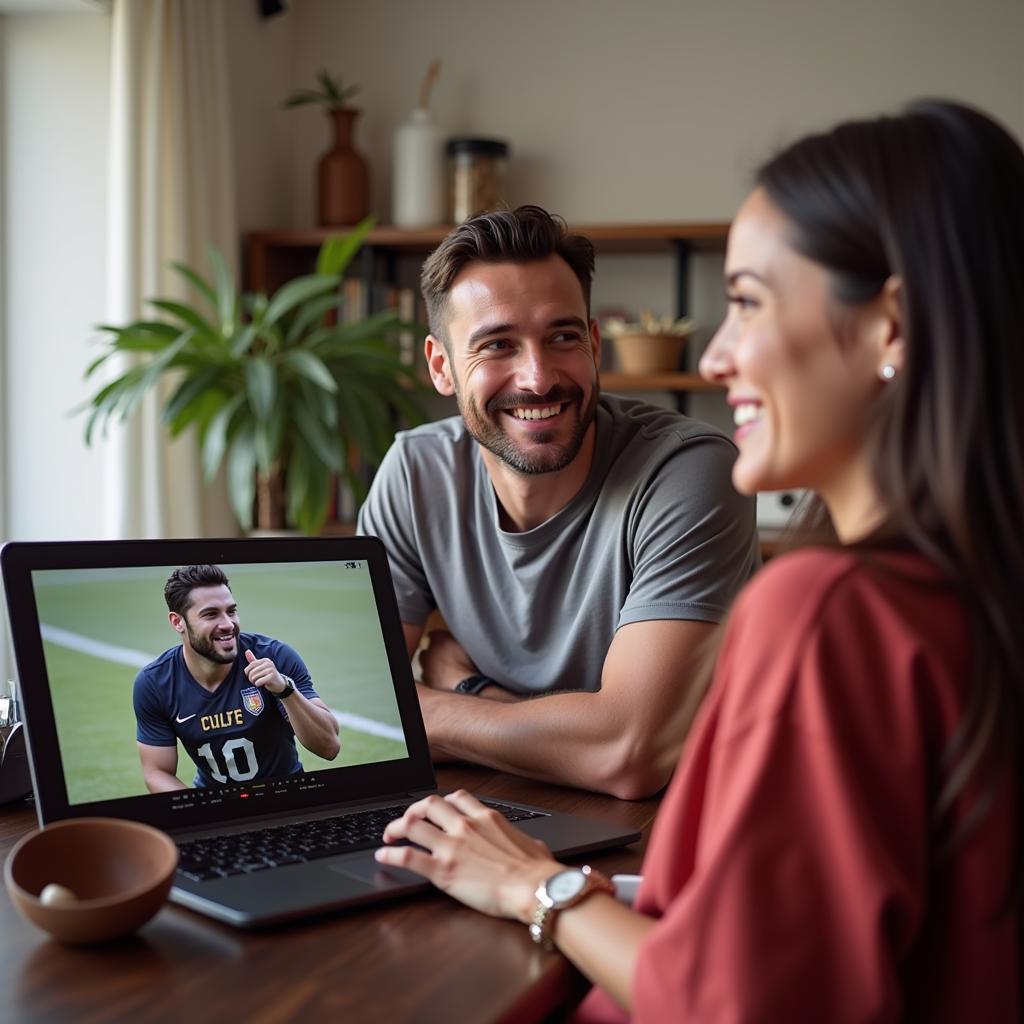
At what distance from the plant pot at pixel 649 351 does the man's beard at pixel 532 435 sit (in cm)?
208

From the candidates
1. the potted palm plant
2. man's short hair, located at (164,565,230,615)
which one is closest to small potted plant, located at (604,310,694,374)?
the potted palm plant

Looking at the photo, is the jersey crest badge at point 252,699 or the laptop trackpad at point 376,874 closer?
the laptop trackpad at point 376,874

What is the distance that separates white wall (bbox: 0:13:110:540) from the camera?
12.1ft

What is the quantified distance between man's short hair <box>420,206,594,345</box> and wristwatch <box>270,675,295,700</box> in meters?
0.86

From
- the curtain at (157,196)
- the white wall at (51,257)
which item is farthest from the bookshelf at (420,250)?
the white wall at (51,257)

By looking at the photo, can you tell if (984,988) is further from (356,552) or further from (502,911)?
(356,552)

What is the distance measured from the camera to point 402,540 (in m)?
1.96

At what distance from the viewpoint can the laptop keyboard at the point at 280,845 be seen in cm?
104

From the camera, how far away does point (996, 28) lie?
3.92 m

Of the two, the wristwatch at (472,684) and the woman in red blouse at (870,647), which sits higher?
the woman in red blouse at (870,647)

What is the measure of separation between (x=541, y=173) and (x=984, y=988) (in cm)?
383

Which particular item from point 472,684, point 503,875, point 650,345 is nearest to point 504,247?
point 472,684

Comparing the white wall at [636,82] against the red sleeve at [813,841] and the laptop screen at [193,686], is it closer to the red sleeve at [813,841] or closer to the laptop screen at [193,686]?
the laptop screen at [193,686]

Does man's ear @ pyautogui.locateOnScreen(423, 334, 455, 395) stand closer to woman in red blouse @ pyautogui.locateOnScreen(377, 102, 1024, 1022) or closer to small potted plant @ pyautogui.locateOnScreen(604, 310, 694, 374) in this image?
woman in red blouse @ pyautogui.locateOnScreen(377, 102, 1024, 1022)
